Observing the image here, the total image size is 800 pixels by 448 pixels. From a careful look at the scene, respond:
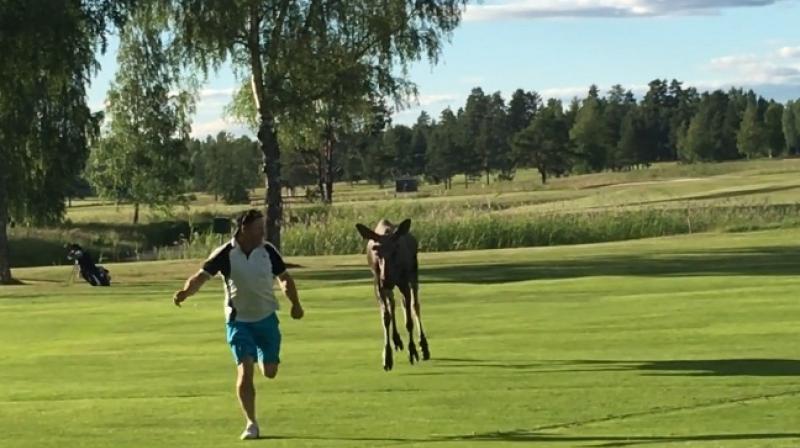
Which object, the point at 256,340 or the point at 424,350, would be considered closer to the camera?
the point at 256,340

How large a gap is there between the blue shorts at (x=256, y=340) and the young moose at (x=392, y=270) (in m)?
4.68

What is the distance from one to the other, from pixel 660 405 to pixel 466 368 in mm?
3896

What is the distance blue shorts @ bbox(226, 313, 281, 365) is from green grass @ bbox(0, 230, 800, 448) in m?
0.72

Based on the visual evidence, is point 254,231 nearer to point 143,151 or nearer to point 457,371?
point 457,371

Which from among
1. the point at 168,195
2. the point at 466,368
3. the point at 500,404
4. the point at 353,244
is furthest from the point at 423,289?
the point at 168,195

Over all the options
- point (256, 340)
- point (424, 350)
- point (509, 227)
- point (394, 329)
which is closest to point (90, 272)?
point (509, 227)

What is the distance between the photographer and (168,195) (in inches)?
3787

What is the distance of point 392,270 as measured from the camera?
18.2 m

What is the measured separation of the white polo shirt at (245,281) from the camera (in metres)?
13.0

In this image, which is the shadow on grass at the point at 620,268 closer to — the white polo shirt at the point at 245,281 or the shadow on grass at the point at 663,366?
the shadow on grass at the point at 663,366

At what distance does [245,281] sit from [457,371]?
4.89m

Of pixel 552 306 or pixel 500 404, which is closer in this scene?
pixel 500 404

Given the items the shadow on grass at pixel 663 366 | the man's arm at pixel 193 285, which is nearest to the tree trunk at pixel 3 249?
the shadow on grass at pixel 663 366

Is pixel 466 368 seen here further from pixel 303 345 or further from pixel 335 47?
pixel 335 47
